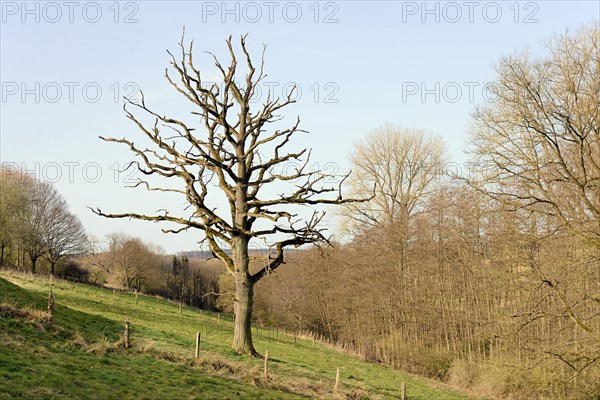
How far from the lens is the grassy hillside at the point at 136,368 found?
1277cm

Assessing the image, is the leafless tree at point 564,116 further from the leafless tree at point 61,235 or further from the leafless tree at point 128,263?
the leafless tree at point 128,263

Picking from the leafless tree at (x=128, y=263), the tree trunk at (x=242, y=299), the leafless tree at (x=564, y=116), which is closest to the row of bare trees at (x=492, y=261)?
the leafless tree at (x=564, y=116)

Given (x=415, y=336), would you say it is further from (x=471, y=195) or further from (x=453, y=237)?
(x=471, y=195)

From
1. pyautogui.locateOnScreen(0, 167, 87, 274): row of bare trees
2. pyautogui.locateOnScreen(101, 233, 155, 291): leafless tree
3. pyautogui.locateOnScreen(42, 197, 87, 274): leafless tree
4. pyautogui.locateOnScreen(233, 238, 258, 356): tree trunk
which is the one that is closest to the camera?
pyautogui.locateOnScreen(233, 238, 258, 356): tree trunk

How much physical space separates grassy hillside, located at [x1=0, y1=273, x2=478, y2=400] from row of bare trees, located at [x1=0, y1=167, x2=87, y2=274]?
3355cm

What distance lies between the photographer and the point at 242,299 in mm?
21672

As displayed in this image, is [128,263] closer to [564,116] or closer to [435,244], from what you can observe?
[435,244]

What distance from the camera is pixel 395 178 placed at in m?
47.7

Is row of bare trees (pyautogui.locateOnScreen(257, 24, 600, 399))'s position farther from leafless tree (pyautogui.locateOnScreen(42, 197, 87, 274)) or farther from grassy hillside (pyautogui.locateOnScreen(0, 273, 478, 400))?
leafless tree (pyautogui.locateOnScreen(42, 197, 87, 274))

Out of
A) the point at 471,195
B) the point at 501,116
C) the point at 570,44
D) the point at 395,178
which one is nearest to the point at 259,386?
the point at 501,116

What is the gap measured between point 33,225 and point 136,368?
45.3 meters

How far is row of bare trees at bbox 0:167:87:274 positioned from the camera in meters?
52.7

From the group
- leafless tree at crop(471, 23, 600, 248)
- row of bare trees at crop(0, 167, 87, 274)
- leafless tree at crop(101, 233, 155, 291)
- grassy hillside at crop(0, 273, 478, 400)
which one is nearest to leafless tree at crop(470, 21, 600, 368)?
leafless tree at crop(471, 23, 600, 248)

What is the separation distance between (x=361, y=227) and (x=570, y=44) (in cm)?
3102
